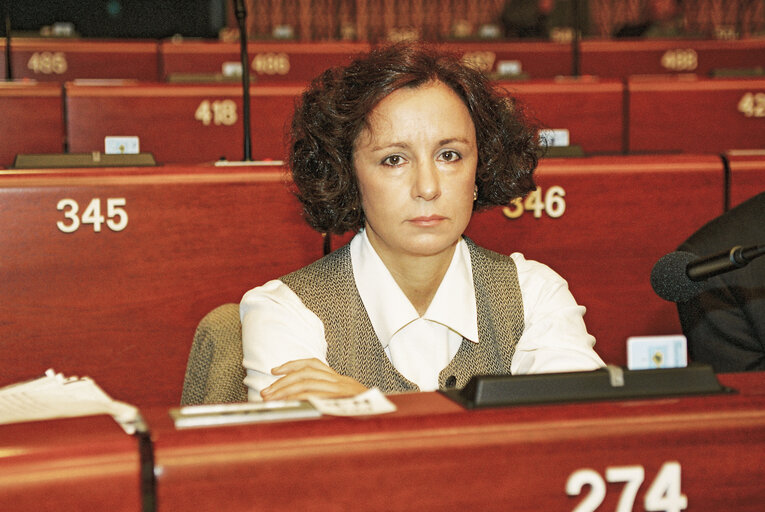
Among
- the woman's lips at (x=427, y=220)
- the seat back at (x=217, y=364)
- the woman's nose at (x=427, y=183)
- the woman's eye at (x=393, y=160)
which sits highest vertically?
the woman's eye at (x=393, y=160)

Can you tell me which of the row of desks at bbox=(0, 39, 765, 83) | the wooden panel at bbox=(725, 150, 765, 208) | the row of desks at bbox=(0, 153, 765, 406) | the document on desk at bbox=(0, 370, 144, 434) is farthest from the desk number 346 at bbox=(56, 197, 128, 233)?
the row of desks at bbox=(0, 39, 765, 83)

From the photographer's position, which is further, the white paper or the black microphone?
the black microphone

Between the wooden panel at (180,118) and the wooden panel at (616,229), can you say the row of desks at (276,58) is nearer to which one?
the wooden panel at (180,118)

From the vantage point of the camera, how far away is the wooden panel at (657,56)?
16.2 ft

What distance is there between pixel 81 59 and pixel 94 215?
299 centimetres

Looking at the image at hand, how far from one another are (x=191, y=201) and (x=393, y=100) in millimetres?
551

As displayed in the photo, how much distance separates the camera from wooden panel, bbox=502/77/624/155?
3.16m

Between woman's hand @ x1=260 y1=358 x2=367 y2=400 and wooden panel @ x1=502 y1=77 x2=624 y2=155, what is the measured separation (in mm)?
2114

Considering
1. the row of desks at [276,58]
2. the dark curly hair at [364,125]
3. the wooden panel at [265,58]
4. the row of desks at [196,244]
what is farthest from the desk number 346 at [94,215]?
the wooden panel at [265,58]

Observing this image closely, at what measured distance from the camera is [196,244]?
183cm

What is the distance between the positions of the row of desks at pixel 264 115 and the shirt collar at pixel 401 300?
4.70 ft

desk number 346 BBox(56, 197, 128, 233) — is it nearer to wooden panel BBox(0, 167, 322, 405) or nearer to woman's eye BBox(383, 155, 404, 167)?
wooden panel BBox(0, 167, 322, 405)

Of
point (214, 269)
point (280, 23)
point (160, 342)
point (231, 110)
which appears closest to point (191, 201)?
point (214, 269)

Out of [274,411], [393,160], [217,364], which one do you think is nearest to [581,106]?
[393,160]
